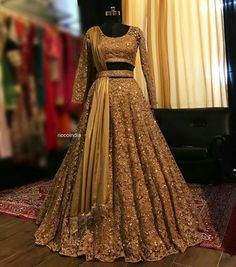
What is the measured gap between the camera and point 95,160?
6.06 feet

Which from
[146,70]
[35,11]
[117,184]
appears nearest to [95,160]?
[117,184]

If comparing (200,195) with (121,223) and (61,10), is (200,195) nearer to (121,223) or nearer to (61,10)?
(121,223)

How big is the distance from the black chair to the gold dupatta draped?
1510 millimetres

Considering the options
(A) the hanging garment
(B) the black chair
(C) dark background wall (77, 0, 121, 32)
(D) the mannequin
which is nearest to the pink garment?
(A) the hanging garment

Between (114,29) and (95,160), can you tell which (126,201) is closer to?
(95,160)

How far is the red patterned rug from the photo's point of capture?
1.94 meters

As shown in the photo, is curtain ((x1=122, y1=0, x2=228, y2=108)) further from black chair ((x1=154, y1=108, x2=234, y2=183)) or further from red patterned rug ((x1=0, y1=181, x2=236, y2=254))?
red patterned rug ((x1=0, y1=181, x2=236, y2=254))

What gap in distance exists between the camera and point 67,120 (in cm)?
254

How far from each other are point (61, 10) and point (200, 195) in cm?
198

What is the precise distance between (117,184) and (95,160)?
191 millimetres

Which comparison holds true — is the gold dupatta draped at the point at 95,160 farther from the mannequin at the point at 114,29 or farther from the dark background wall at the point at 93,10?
the dark background wall at the point at 93,10

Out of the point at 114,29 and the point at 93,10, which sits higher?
the point at 93,10

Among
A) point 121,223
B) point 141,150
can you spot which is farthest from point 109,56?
point 121,223

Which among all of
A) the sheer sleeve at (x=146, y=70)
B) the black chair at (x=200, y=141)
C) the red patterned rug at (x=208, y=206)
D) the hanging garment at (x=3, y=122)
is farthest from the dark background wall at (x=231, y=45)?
→ the hanging garment at (x=3, y=122)
